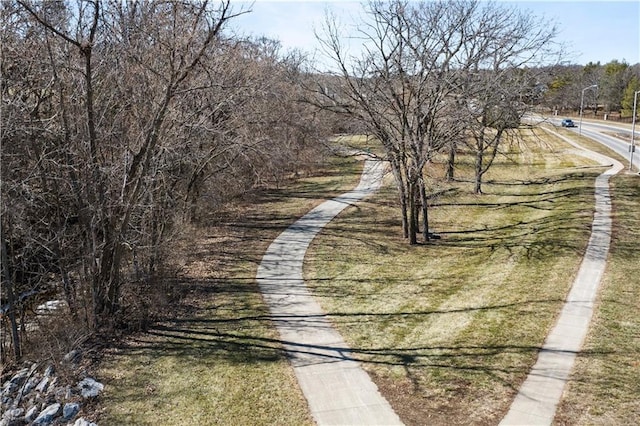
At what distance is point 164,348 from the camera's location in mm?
9250

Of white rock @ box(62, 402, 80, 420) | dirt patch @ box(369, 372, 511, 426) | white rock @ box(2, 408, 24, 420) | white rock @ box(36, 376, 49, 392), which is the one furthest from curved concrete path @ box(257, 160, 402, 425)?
white rock @ box(2, 408, 24, 420)

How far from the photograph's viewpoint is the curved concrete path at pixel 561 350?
678cm

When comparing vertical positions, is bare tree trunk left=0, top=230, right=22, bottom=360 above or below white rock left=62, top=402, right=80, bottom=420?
above

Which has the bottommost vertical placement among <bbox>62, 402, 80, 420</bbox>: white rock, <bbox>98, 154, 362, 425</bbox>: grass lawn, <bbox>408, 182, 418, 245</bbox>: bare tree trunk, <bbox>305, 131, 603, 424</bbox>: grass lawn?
<bbox>305, 131, 603, 424</bbox>: grass lawn

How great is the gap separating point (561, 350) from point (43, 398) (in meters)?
8.23

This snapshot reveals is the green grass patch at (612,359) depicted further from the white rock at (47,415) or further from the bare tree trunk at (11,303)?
the bare tree trunk at (11,303)

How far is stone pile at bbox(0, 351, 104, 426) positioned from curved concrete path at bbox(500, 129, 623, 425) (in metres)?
5.92

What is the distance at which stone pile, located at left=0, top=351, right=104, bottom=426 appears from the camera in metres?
7.29

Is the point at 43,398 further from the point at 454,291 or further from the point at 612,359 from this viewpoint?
the point at 612,359

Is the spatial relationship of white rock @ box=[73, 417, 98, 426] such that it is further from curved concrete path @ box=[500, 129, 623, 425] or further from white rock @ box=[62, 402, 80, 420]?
curved concrete path @ box=[500, 129, 623, 425]

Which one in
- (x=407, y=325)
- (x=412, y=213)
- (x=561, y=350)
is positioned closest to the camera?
(x=561, y=350)

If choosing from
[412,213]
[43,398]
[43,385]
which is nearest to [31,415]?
[43,398]

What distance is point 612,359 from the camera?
8.03m

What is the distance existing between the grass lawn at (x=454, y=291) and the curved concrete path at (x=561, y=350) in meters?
0.18
